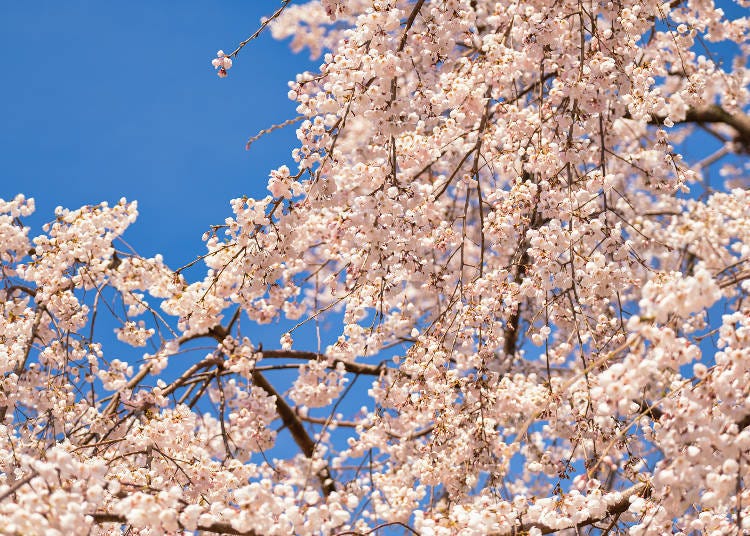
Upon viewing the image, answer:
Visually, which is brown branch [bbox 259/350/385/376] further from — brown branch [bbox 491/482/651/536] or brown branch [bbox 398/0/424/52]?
brown branch [bbox 491/482/651/536]

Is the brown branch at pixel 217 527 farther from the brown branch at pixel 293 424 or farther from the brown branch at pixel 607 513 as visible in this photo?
the brown branch at pixel 293 424

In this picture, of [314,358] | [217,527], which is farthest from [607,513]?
[314,358]

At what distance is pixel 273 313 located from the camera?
4.00 m

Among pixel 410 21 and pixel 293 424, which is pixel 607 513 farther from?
pixel 293 424

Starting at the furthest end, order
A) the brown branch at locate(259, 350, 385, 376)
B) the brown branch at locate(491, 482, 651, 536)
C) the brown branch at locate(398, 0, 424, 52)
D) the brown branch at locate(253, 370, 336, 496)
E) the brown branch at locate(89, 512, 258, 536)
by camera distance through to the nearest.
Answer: the brown branch at locate(253, 370, 336, 496)
the brown branch at locate(259, 350, 385, 376)
the brown branch at locate(398, 0, 424, 52)
the brown branch at locate(491, 482, 651, 536)
the brown branch at locate(89, 512, 258, 536)

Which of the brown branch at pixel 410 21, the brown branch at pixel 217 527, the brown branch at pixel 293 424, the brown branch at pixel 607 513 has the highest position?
the brown branch at pixel 410 21

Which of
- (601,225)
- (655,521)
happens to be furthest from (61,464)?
(601,225)

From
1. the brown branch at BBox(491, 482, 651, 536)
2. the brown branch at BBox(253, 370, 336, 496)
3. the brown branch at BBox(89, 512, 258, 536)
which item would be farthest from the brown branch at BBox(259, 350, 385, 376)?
the brown branch at BBox(89, 512, 258, 536)

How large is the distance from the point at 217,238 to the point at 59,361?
60.1 inches

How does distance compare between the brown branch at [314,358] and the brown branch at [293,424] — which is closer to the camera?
the brown branch at [314,358]

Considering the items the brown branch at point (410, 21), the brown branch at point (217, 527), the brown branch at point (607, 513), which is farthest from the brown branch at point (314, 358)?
the brown branch at point (217, 527)

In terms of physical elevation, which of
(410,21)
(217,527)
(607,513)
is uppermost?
(410,21)

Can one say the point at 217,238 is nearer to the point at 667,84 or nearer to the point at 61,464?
the point at 61,464

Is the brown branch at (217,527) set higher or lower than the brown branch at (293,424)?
lower
